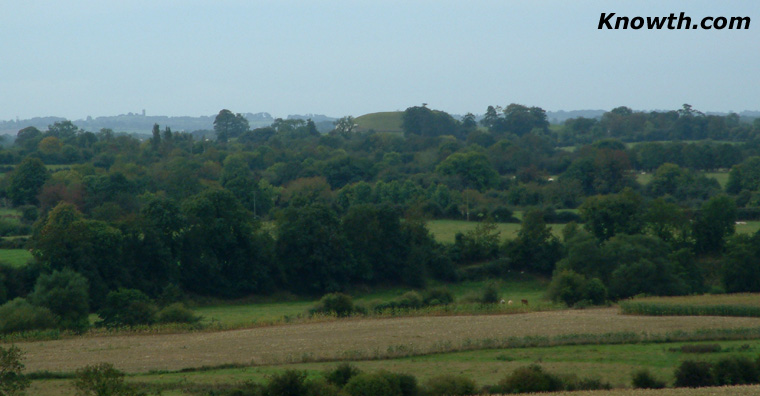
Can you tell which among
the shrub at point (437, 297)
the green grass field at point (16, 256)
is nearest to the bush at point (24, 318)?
the green grass field at point (16, 256)

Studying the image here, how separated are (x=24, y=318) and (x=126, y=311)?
15.3 feet

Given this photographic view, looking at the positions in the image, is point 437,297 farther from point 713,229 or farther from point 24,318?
point 713,229

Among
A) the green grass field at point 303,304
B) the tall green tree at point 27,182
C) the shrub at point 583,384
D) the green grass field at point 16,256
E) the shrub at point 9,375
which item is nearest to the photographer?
the shrub at point 9,375

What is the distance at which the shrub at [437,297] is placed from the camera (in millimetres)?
40594

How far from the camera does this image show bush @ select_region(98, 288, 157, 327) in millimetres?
36094

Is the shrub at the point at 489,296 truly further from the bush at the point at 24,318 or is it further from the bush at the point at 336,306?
the bush at the point at 24,318

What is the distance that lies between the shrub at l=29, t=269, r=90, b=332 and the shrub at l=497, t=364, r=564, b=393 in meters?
21.8

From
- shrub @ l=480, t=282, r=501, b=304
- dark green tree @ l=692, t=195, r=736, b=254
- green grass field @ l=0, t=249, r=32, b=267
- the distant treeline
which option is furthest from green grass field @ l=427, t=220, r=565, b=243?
green grass field @ l=0, t=249, r=32, b=267

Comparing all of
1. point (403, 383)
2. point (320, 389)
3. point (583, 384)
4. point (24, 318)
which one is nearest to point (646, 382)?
point (583, 384)

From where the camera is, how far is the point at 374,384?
19453mm

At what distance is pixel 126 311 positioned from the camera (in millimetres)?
36531

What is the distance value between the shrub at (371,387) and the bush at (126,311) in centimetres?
1923

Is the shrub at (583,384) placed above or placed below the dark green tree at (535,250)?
above

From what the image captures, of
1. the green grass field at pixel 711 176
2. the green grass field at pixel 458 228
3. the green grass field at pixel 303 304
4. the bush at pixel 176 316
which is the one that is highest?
the green grass field at pixel 711 176
